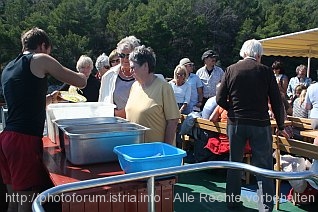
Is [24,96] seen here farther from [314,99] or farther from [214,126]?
[314,99]

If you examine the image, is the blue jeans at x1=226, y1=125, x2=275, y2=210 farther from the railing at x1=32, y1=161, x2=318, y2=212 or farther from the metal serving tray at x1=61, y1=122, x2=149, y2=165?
the railing at x1=32, y1=161, x2=318, y2=212

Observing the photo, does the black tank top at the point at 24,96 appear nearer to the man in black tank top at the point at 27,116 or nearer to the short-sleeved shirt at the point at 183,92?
the man in black tank top at the point at 27,116

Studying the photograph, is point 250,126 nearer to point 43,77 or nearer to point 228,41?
point 43,77

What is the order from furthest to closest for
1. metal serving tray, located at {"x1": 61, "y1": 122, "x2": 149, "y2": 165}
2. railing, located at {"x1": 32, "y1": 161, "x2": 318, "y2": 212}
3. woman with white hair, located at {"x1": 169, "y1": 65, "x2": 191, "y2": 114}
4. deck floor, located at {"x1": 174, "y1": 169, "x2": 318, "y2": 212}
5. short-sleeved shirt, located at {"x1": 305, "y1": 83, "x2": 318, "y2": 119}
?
woman with white hair, located at {"x1": 169, "y1": 65, "x2": 191, "y2": 114} → short-sleeved shirt, located at {"x1": 305, "y1": 83, "x2": 318, "y2": 119} → deck floor, located at {"x1": 174, "y1": 169, "x2": 318, "y2": 212} → metal serving tray, located at {"x1": 61, "y1": 122, "x2": 149, "y2": 165} → railing, located at {"x1": 32, "y1": 161, "x2": 318, "y2": 212}

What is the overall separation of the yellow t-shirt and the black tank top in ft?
2.03

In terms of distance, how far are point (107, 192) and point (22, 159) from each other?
642mm

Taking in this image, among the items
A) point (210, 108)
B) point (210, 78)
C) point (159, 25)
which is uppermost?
point (159, 25)

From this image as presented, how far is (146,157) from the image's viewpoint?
1.80 m

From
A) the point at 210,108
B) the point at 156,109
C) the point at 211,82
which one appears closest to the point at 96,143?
the point at 156,109

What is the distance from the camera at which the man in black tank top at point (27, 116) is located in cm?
201

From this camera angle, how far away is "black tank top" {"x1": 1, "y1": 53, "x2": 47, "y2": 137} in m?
2.03

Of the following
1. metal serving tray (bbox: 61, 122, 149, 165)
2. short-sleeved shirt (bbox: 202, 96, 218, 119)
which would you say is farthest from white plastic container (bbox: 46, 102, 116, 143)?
short-sleeved shirt (bbox: 202, 96, 218, 119)

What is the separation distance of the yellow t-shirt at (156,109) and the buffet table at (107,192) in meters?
0.52

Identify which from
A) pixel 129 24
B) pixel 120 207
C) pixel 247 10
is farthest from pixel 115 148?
pixel 247 10
